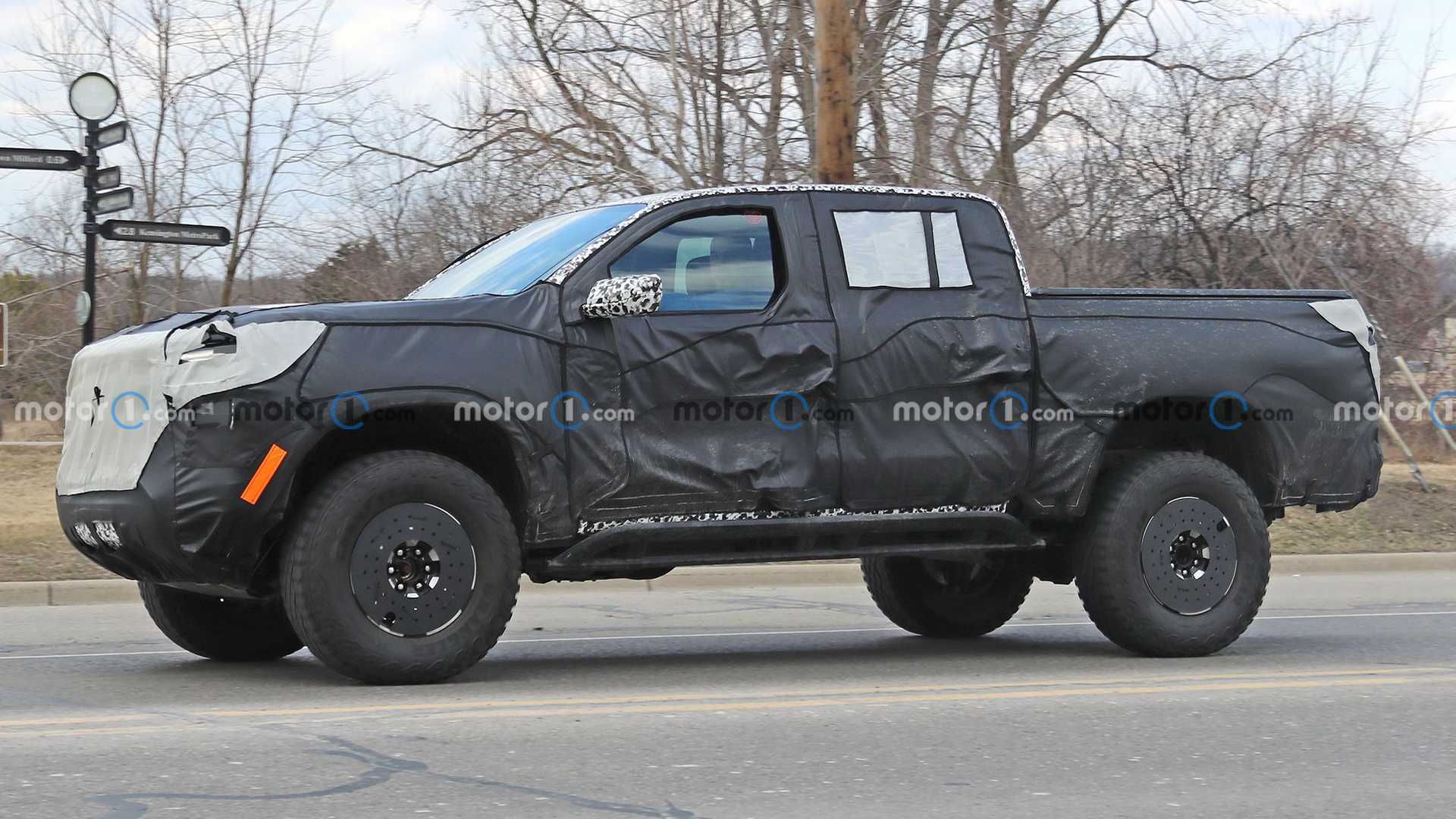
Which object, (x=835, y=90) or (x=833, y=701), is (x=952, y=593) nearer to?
(x=833, y=701)

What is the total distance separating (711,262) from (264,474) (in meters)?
2.18

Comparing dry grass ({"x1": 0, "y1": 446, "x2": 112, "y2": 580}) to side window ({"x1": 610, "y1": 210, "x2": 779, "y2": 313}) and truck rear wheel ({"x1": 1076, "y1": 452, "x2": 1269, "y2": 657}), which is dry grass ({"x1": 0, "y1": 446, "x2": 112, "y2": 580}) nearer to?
side window ({"x1": 610, "y1": 210, "x2": 779, "y2": 313})

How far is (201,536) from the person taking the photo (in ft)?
20.1

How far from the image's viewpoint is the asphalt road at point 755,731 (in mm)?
4699

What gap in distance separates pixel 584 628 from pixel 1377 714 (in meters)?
4.76

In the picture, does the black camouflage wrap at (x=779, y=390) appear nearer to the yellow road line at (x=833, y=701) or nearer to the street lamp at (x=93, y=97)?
the yellow road line at (x=833, y=701)

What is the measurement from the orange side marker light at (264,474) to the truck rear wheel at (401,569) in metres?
0.21

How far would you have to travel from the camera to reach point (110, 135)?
14.1 meters

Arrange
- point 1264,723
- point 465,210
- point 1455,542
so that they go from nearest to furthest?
point 1264,723
point 1455,542
point 465,210

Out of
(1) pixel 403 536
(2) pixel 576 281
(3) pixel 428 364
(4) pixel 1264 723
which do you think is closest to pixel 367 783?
(1) pixel 403 536

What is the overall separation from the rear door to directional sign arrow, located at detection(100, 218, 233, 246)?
8.70 meters

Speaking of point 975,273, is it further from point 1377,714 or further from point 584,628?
point 584,628

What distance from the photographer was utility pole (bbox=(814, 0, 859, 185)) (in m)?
13.4

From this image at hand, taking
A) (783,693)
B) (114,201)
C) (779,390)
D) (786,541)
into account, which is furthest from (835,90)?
(783,693)
